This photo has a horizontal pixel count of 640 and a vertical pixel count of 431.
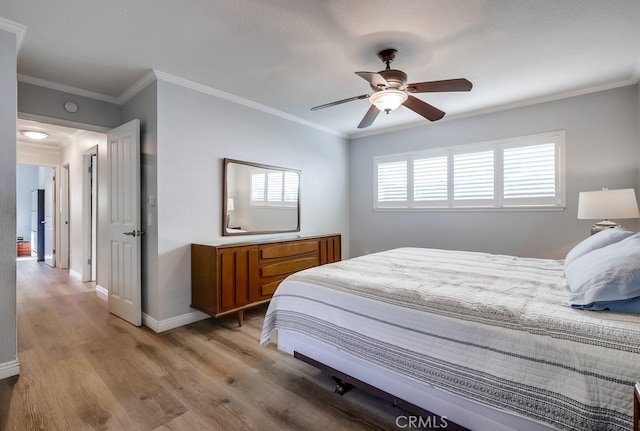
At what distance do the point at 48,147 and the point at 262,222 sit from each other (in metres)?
5.14

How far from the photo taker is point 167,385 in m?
2.02

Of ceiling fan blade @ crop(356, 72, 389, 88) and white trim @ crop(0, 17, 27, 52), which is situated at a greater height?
white trim @ crop(0, 17, 27, 52)

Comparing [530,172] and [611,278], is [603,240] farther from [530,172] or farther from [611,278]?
[530,172]

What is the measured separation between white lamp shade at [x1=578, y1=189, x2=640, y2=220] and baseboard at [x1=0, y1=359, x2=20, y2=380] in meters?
4.97

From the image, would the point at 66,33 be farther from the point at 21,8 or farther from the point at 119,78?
the point at 119,78

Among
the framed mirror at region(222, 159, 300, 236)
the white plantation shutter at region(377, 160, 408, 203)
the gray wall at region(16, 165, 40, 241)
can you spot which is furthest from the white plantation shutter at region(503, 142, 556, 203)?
the gray wall at region(16, 165, 40, 241)

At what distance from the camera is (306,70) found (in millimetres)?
2828

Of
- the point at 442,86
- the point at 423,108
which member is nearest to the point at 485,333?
the point at 442,86

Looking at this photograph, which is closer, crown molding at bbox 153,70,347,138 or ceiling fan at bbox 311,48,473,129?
ceiling fan at bbox 311,48,473,129

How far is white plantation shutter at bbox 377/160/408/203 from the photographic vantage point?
4.72 metres

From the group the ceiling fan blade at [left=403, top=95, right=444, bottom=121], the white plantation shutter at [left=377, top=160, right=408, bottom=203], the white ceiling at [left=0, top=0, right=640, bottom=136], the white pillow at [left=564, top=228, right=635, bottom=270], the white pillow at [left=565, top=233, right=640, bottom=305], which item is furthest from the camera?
the white plantation shutter at [left=377, top=160, right=408, bottom=203]

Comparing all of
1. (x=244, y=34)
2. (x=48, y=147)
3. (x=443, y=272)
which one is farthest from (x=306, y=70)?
(x=48, y=147)

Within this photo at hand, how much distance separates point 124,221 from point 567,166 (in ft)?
16.6

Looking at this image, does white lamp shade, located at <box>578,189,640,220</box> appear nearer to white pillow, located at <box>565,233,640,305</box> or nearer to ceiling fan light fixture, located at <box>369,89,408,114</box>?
white pillow, located at <box>565,233,640,305</box>
